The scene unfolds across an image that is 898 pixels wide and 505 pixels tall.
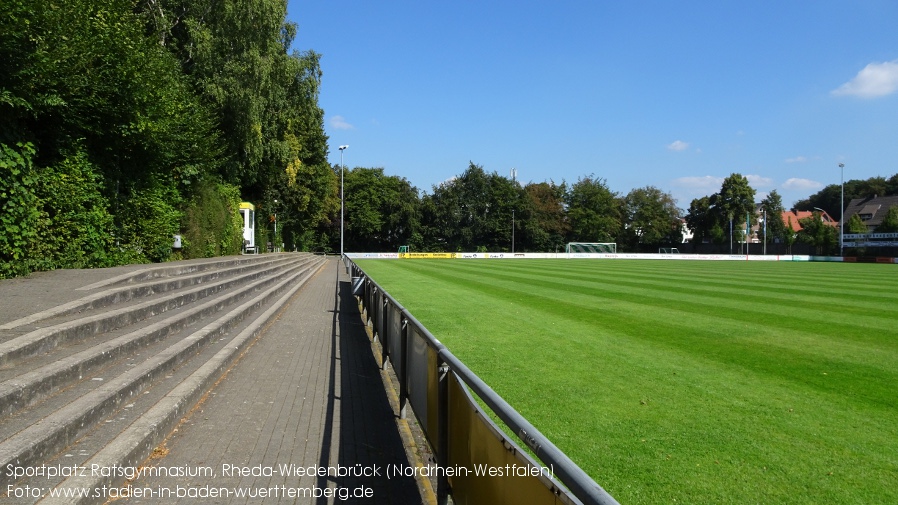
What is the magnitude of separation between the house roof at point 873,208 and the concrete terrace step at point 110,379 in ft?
343

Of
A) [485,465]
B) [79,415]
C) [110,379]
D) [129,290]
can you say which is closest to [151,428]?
[79,415]

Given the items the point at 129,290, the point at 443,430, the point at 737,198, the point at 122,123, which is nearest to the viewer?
the point at 443,430

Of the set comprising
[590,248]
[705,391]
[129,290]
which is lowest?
[705,391]

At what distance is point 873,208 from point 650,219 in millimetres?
34167

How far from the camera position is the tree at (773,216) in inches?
3711

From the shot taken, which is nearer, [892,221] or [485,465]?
[485,465]

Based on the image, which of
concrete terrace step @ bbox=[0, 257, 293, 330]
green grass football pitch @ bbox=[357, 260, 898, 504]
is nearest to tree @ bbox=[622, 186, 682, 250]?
green grass football pitch @ bbox=[357, 260, 898, 504]

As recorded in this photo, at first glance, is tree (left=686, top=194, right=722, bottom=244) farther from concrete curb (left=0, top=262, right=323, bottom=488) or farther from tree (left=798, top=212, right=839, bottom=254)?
concrete curb (left=0, top=262, right=323, bottom=488)

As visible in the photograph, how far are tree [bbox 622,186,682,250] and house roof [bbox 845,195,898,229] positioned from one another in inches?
1008

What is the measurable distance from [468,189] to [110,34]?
267 ft

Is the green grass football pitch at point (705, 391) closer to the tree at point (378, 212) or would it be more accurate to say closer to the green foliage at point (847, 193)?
the tree at point (378, 212)

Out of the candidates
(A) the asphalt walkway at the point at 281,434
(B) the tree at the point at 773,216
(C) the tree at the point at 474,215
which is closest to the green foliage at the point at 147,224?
(A) the asphalt walkway at the point at 281,434

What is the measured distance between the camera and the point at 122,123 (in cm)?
1291

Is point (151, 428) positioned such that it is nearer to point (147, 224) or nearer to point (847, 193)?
point (147, 224)
